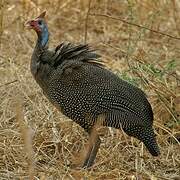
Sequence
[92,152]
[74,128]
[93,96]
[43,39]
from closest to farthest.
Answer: [93,96] < [92,152] < [43,39] < [74,128]

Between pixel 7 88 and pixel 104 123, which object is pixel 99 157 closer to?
pixel 104 123

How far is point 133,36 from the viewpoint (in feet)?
21.7

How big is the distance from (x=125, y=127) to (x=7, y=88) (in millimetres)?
1450

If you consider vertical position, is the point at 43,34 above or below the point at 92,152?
above

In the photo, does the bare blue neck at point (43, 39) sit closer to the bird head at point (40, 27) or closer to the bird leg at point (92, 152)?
the bird head at point (40, 27)

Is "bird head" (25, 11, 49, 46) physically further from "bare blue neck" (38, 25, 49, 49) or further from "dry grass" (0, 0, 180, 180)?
"dry grass" (0, 0, 180, 180)

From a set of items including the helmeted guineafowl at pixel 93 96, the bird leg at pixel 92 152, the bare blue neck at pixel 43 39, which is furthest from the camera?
the bare blue neck at pixel 43 39

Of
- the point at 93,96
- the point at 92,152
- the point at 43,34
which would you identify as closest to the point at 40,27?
the point at 43,34

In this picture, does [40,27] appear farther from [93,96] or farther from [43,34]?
[93,96]

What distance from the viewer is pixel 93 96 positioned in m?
3.70

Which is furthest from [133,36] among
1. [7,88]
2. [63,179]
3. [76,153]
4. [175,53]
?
[63,179]

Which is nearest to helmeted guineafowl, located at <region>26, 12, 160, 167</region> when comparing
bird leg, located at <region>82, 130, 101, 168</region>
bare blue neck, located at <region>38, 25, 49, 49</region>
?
bird leg, located at <region>82, 130, 101, 168</region>

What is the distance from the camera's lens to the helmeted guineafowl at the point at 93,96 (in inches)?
145

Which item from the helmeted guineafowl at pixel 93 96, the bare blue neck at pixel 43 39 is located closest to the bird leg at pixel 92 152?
the helmeted guineafowl at pixel 93 96
